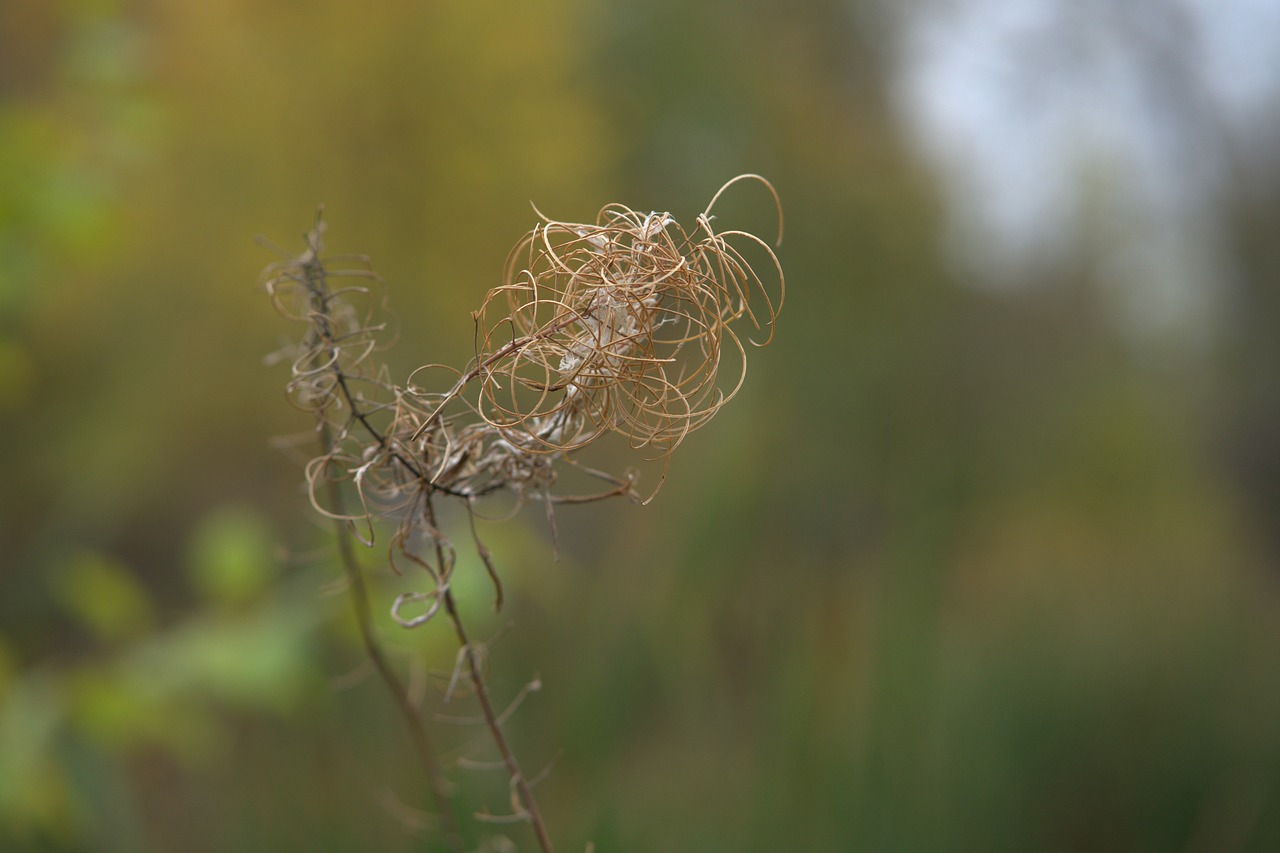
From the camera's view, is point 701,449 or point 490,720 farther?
point 701,449

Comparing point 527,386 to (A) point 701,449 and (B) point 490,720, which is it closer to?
(B) point 490,720

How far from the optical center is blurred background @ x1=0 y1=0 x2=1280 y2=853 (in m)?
0.73

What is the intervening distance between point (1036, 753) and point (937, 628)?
0.96 feet

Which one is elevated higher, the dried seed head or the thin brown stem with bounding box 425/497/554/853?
the dried seed head

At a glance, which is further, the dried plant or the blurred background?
the blurred background

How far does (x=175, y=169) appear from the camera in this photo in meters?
2.87

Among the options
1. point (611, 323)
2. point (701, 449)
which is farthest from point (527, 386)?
point (701, 449)

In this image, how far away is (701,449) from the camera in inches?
47.4

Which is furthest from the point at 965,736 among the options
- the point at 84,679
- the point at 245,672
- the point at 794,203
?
the point at 794,203

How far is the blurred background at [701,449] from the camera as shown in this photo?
733 mm

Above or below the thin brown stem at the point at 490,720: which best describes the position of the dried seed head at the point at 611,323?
above

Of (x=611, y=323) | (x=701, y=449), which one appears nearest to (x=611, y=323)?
(x=611, y=323)

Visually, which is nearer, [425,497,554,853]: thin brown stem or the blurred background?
[425,497,554,853]: thin brown stem

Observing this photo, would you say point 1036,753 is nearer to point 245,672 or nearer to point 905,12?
point 245,672
